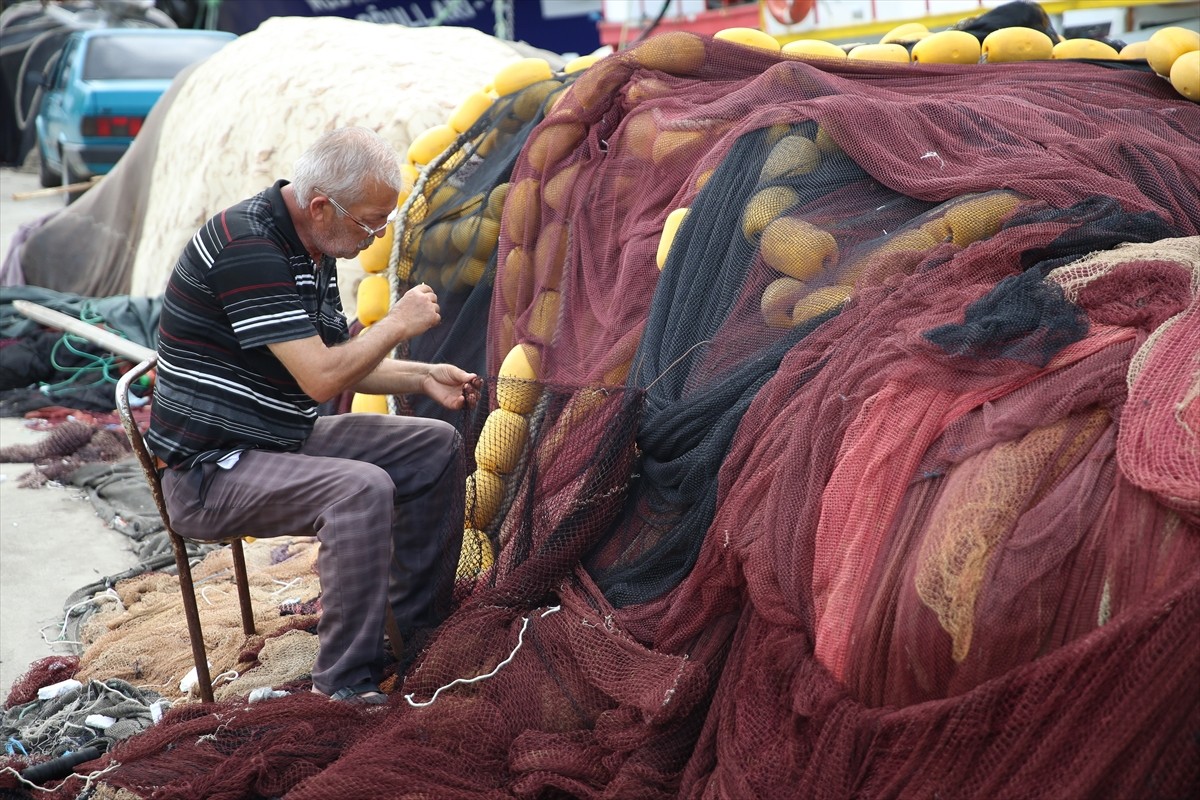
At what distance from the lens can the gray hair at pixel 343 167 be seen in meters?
3.42

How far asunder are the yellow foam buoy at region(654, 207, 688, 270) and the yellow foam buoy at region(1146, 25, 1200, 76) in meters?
1.95

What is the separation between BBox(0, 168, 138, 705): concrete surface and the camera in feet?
14.1

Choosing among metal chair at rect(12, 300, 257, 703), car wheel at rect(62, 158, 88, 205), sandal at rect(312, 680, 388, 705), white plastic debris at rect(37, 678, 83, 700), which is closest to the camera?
sandal at rect(312, 680, 388, 705)

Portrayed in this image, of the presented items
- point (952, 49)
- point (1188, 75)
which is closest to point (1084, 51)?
point (952, 49)

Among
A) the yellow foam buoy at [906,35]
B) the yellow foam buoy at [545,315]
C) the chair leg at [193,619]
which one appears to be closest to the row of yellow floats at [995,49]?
the yellow foam buoy at [906,35]

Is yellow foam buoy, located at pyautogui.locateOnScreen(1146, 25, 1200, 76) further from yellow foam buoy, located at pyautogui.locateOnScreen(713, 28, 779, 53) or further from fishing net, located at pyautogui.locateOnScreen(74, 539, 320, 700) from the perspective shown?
fishing net, located at pyautogui.locateOnScreen(74, 539, 320, 700)

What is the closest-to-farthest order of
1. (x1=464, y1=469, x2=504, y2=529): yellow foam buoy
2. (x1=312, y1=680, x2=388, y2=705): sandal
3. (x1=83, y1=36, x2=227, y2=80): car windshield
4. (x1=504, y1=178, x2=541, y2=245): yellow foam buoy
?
(x1=312, y1=680, x2=388, y2=705): sandal
(x1=464, y1=469, x2=504, y2=529): yellow foam buoy
(x1=504, y1=178, x2=541, y2=245): yellow foam buoy
(x1=83, y1=36, x2=227, y2=80): car windshield

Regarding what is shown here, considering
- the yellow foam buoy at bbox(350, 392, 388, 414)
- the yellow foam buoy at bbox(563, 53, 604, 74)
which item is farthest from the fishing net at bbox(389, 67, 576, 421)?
the yellow foam buoy at bbox(350, 392, 388, 414)

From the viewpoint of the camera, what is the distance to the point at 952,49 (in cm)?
490

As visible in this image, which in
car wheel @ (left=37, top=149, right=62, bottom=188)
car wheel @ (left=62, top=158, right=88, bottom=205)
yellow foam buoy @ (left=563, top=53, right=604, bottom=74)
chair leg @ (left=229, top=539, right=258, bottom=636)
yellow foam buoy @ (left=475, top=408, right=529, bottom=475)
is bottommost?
car wheel @ (left=37, top=149, right=62, bottom=188)

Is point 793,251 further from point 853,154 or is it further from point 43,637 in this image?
point 43,637

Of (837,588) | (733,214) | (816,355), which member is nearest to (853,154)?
(733,214)

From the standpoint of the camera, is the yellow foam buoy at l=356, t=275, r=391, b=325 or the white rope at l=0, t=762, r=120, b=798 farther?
the yellow foam buoy at l=356, t=275, r=391, b=325

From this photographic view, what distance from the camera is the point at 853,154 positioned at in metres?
3.68
